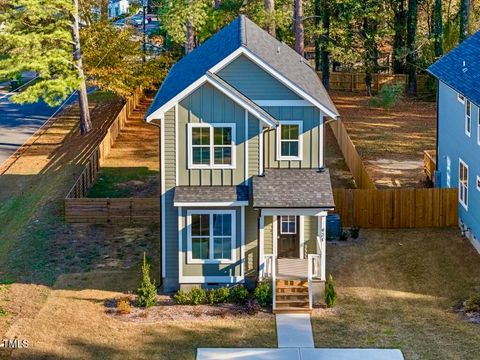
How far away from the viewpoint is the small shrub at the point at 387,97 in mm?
58144

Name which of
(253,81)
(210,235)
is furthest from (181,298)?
(253,81)

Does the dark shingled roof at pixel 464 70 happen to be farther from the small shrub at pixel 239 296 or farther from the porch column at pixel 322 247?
the small shrub at pixel 239 296

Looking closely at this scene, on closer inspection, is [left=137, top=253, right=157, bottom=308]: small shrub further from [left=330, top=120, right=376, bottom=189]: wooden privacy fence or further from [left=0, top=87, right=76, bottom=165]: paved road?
[left=0, top=87, right=76, bottom=165]: paved road

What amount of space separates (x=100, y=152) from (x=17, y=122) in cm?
1626

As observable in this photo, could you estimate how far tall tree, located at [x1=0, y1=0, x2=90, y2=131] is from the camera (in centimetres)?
4622

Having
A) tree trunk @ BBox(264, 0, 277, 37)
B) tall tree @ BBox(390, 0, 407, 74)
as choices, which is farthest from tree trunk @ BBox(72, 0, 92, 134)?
tall tree @ BBox(390, 0, 407, 74)

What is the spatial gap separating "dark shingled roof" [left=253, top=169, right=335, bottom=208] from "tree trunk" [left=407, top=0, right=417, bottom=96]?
3548 cm

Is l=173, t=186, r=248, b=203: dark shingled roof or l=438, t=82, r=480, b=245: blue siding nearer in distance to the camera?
l=173, t=186, r=248, b=203: dark shingled roof

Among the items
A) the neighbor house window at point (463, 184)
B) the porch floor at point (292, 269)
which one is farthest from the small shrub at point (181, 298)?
the neighbor house window at point (463, 184)

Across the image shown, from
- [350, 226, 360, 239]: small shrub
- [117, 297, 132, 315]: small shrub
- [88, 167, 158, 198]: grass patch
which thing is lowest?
[117, 297, 132, 315]: small shrub

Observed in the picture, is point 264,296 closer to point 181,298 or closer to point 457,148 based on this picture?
point 181,298

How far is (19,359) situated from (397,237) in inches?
660

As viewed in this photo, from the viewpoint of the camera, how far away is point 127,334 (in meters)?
24.3

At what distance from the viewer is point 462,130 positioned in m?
34.1
